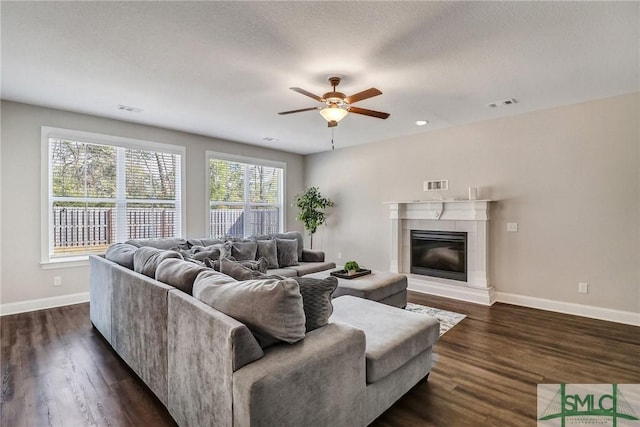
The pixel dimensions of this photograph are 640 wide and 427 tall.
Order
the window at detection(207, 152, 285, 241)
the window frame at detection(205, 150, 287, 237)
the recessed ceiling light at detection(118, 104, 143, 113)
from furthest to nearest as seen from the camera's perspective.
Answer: the window at detection(207, 152, 285, 241)
the window frame at detection(205, 150, 287, 237)
the recessed ceiling light at detection(118, 104, 143, 113)

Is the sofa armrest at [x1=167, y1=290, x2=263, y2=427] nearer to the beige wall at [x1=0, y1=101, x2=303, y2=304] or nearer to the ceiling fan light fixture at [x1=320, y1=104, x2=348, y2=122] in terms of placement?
the ceiling fan light fixture at [x1=320, y1=104, x2=348, y2=122]

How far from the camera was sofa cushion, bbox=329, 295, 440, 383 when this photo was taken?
1891mm

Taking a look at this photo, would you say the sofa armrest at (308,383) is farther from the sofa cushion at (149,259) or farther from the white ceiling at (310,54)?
the white ceiling at (310,54)

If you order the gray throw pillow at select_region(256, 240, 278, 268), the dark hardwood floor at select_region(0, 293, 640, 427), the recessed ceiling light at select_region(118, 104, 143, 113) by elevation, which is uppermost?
the recessed ceiling light at select_region(118, 104, 143, 113)

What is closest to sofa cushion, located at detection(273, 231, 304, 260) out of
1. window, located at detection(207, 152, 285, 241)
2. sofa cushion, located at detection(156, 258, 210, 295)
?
window, located at detection(207, 152, 285, 241)

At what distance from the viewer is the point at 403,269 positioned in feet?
18.2

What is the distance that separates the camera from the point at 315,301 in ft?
5.87

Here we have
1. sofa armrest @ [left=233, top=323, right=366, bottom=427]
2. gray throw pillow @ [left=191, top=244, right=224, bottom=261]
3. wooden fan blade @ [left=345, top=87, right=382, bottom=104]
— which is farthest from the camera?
gray throw pillow @ [left=191, top=244, right=224, bottom=261]

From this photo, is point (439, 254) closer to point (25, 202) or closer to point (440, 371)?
point (440, 371)

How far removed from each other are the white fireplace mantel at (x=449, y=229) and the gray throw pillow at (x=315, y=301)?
352 cm

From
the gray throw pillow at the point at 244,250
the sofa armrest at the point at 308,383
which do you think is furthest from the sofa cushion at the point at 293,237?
the sofa armrest at the point at 308,383

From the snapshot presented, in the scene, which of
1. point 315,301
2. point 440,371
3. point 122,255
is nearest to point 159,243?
point 122,255

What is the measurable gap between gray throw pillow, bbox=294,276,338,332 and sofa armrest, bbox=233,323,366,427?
0.17ft

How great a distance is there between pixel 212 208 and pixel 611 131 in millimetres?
5846
